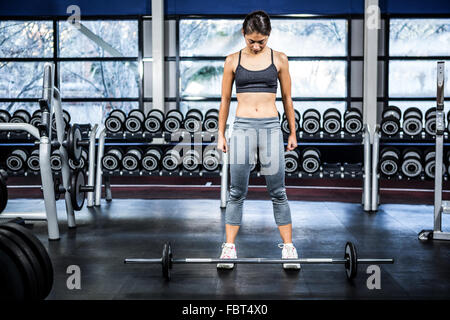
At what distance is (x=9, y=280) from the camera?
1.73 meters

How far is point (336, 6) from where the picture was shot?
279 inches

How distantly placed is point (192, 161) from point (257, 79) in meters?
2.74

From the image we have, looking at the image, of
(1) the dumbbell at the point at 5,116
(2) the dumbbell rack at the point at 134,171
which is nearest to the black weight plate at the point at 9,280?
(2) the dumbbell rack at the point at 134,171

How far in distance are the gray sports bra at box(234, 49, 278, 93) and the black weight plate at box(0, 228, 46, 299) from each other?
49.9 inches

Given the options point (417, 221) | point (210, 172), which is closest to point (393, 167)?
point (417, 221)

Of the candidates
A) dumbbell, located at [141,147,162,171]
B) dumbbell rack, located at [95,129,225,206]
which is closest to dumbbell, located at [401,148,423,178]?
dumbbell rack, located at [95,129,225,206]

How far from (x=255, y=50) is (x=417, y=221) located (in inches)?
95.7

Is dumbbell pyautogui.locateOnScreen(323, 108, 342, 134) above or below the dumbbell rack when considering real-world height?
above

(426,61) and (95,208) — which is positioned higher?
(426,61)

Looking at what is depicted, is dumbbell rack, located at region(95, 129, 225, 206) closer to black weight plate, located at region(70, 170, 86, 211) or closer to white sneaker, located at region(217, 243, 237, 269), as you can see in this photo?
black weight plate, located at region(70, 170, 86, 211)

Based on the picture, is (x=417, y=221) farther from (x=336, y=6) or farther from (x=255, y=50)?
(x=336, y=6)

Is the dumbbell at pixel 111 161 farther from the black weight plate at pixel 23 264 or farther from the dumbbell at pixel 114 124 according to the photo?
the black weight plate at pixel 23 264

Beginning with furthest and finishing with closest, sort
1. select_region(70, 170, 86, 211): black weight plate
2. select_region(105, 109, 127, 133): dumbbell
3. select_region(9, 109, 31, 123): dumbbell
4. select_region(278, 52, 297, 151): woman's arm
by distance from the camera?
select_region(9, 109, 31, 123): dumbbell < select_region(105, 109, 127, 133): dumbbell < select_region(70, 170, 86, 211): black weight plate < select_region(278, 52, 297, 151): woman's arm

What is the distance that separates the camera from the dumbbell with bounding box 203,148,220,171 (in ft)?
16.5
